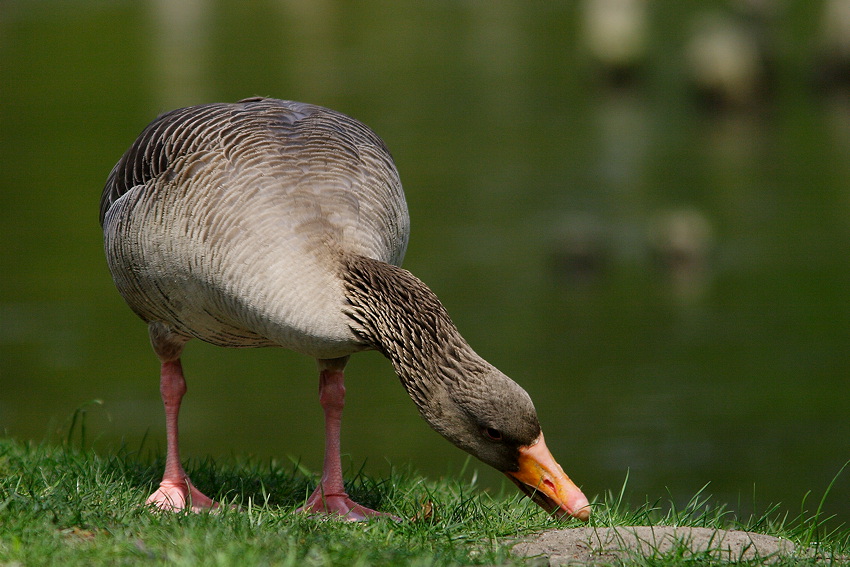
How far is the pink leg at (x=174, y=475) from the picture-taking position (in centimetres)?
569

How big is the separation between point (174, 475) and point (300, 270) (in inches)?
62.5

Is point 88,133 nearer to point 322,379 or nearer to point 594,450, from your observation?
point 594,450

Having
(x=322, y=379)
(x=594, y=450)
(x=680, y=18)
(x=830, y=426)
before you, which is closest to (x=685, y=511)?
(x=322, y=379)

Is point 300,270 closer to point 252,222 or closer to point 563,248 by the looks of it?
point 252,222

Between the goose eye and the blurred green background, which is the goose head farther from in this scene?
the blurred green background

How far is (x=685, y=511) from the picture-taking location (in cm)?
571

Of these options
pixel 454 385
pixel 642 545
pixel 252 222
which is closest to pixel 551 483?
pixel 642 545

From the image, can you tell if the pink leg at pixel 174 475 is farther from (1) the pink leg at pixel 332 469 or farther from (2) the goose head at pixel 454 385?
(2) the goose head at pixel 454 385

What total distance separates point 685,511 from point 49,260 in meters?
17.1

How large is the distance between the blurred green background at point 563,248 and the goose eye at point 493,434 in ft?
5.17

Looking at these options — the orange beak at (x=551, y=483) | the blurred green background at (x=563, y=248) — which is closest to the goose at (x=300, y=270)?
the orange beak at (x=551, y=483)

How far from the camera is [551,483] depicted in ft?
17.1

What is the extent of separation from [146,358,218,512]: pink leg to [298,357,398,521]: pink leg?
53 centimetres

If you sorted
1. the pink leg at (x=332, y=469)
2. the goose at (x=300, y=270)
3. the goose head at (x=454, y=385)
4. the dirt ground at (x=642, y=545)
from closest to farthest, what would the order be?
1. the dirt ground at (x=642, y=545)
2. the goose head at (x=454, y=385)
3. the goose at (x=300, y=270)
4. the pink leg at (x=332, y=469)
